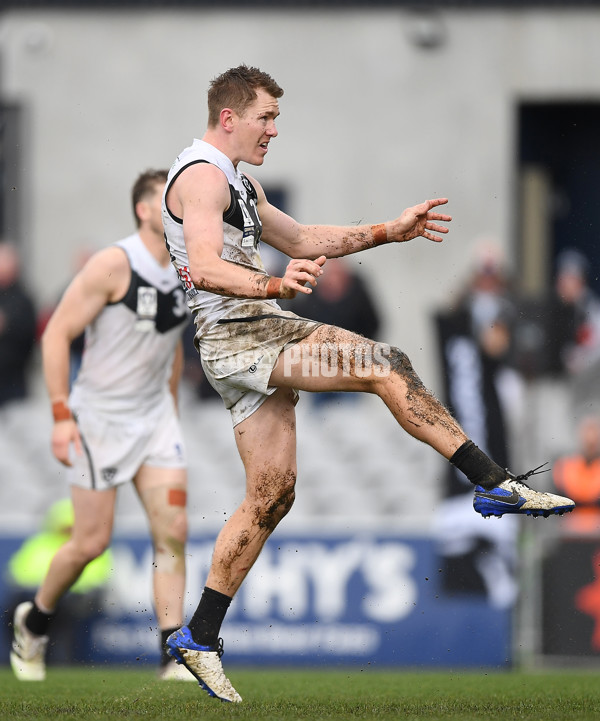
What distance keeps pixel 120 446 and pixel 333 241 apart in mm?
1920

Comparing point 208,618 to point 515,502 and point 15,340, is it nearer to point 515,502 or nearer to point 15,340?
point 515,502

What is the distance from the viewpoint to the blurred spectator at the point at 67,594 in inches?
428

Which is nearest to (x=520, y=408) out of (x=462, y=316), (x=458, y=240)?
(x=462, y=316)

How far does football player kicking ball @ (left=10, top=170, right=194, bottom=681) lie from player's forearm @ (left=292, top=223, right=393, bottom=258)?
4.35 ft

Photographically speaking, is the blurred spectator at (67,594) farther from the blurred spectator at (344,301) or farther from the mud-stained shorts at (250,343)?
the mud-stained shorts at (250,343)

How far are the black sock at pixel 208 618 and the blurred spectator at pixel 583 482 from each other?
5004mm

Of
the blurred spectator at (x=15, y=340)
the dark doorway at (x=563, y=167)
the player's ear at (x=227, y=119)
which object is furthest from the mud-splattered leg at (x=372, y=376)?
the dark doorway at (x=563, y=167)

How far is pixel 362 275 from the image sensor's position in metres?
13.0

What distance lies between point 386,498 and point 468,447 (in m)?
5.65

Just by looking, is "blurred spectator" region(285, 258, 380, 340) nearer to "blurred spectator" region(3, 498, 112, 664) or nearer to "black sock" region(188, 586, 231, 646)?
"blurred spectator" region(3, 498, 112, 664)

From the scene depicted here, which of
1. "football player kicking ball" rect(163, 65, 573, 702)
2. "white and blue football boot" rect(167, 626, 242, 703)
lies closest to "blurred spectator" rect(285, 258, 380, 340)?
"football player kicking ball" rect(163, 65, 573, 702)

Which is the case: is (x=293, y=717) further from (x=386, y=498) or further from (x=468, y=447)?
(x=386, y=498)

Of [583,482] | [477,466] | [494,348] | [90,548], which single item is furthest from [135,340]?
[583,482]

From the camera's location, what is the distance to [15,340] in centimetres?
1201
